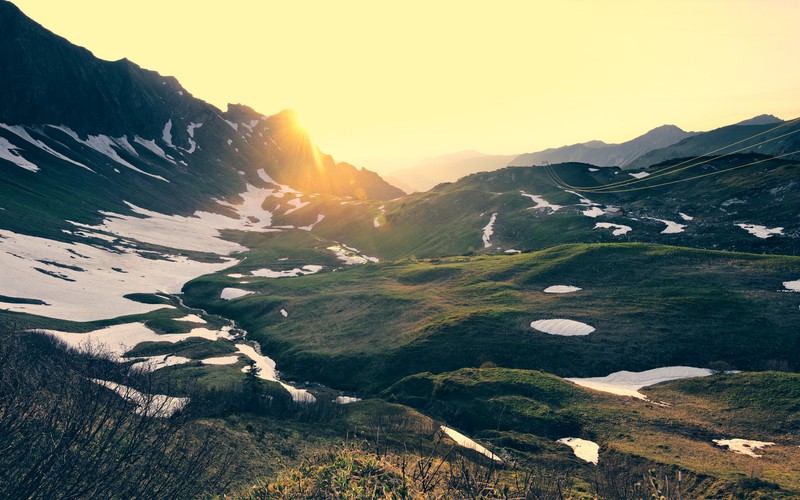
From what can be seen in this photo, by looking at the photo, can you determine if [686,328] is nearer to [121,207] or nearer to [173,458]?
[173,458]

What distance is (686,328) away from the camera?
55625 mm

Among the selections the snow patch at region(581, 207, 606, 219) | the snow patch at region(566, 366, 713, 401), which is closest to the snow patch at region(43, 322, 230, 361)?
the snow patch at region(566, 366, 713, 401)

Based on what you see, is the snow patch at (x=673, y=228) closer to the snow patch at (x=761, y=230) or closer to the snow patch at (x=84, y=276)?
the snow patch at (x=761, y=230)

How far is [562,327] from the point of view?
60.0 meters

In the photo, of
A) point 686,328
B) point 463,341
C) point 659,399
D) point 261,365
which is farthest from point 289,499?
point 686,328

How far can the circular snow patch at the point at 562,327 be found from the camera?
58562 millimetres

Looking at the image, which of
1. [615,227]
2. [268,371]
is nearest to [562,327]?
[268,371]

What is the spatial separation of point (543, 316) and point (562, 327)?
4595 millimetres

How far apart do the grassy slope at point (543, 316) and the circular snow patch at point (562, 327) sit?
1419 mm

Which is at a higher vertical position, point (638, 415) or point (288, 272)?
point (288, 272)

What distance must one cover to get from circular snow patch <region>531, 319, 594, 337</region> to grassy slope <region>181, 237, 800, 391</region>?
142 cm

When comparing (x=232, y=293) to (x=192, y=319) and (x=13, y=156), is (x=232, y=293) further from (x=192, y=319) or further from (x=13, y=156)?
(x=13, y=156)

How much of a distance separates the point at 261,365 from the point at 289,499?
50.0 metres

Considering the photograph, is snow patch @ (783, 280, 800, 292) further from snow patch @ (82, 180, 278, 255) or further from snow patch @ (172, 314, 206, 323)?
A: snow patch @ (82, 180, 278, 255)
